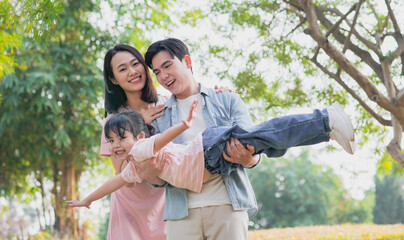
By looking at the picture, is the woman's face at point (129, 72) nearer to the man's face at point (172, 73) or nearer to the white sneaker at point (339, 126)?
the man's face at point (172, 73)

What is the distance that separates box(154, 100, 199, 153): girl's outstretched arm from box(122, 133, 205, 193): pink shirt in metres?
0.03

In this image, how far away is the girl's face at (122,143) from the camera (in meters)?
2.33

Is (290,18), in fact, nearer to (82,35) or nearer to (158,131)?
(158,131)

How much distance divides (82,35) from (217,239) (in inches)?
275

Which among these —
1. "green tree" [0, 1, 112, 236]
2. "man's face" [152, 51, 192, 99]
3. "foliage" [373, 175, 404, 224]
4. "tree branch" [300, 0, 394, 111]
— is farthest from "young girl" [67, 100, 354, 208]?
"foliage" [373, 175, 404, 224]

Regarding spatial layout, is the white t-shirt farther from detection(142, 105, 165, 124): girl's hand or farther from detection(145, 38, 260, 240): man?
detection(142, 105, 165, 124): girl's hand

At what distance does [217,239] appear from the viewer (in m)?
2.06

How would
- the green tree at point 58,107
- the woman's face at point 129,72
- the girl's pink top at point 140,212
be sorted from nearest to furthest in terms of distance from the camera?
the woman's face at point 129,72 → the girl's pink top at point 140,212 → the green tree at point 58,107

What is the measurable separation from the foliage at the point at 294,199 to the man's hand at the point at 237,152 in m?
14.2

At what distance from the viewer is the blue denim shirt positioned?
2.11m

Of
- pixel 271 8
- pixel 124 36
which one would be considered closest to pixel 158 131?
pixel 271 8

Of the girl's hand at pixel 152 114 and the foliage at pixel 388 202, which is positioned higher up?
the girl's hand at pixel 152 114

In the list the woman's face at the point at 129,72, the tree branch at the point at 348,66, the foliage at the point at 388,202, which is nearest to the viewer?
the woman's face at the point at 129,72

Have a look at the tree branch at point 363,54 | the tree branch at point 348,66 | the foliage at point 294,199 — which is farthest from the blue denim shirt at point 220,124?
the foliage at point 294,199
